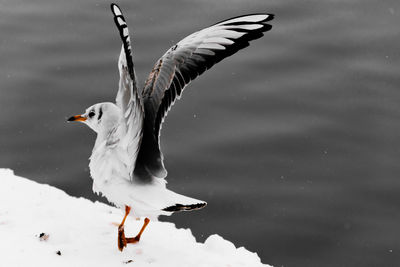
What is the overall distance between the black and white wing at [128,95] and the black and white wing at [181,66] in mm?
227

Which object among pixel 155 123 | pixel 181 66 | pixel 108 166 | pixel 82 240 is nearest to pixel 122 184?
pixel 108 166

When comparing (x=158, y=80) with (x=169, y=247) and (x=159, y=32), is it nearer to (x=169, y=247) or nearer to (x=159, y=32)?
(x=169, y=247)

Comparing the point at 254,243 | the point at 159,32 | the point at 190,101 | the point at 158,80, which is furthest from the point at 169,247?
the point at 159,32

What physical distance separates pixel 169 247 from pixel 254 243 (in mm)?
2129

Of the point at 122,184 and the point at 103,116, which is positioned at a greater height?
the point at 103,116

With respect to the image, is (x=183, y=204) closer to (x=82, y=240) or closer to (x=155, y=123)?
(x=155, y=123)

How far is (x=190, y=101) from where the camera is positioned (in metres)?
10.1

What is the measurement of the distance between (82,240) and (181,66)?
183 centimetres

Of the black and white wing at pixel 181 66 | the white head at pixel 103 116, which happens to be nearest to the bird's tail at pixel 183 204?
the black and white wing at pixel 181 66

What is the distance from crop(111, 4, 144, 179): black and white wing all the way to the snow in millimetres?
1091

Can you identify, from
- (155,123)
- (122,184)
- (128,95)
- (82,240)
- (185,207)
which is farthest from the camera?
(82,240)

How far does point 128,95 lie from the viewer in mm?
4047

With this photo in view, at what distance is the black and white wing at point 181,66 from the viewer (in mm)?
4645

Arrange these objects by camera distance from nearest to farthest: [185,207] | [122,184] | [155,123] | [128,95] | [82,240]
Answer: [128,95]
[185,207]
[155,123]
[122,184]
[82,240]
